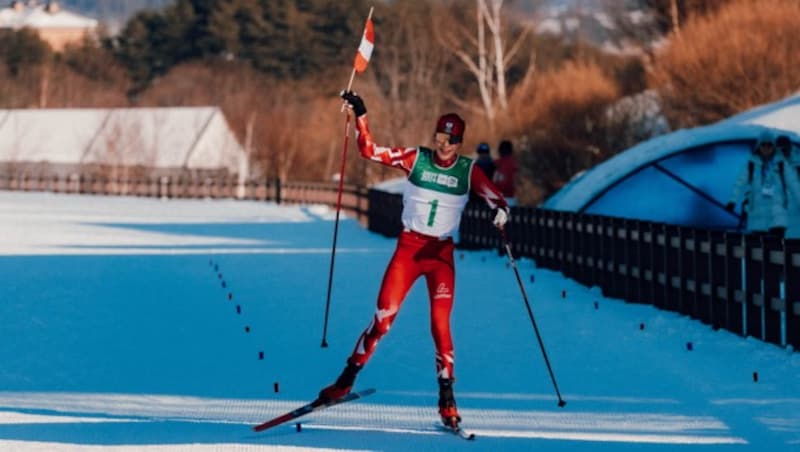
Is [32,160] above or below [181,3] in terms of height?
below

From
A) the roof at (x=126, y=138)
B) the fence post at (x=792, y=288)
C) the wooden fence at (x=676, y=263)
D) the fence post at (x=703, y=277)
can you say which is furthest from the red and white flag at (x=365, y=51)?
the roof at (x=126, y=138)

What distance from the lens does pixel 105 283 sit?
18766 millimetres

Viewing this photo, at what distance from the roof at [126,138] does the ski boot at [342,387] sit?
262 ft

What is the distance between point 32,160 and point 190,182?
29.7 m

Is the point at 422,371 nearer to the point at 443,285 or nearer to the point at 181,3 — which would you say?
the point at 443,285

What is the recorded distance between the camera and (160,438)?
8258 mm

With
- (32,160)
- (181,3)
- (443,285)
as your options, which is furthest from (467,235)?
(181,3)

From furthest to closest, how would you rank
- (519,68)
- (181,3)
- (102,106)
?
(181,3), (102,106), (519,68)

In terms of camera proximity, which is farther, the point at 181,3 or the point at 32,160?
the point at 181,3

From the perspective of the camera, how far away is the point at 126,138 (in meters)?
93.1

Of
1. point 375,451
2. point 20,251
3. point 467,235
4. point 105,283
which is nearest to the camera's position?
point 375,451

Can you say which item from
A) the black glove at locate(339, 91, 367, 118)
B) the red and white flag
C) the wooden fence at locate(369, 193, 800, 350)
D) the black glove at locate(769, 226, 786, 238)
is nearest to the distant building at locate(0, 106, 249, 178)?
the wooden fence at locate(369, 193, 800, 350)

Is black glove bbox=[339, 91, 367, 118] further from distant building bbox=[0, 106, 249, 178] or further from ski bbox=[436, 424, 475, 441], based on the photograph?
distant building bbox=[0, 106, 249, 178]

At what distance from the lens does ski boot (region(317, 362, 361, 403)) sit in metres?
9.08
